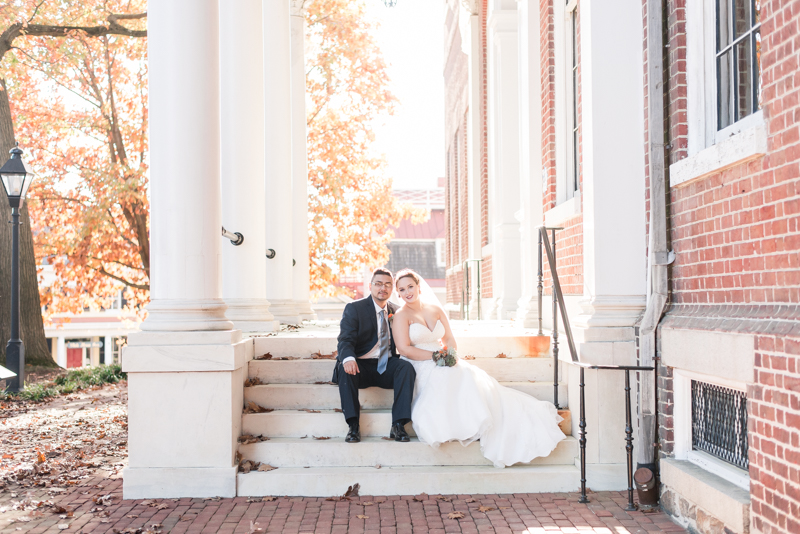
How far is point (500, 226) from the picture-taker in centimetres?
1116

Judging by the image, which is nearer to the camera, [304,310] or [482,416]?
[482,416]

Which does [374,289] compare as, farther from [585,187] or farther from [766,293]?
[766,293]

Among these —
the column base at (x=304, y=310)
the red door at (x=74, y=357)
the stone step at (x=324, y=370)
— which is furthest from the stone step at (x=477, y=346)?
the red door at (x=74, y=357)

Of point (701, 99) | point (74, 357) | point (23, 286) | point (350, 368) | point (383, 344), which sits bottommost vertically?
point (74, 357)

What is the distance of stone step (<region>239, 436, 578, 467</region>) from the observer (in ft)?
19.0

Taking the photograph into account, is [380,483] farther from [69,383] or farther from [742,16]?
[69,383]

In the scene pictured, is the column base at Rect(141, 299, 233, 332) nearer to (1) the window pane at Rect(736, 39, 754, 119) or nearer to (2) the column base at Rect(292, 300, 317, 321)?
(1) the window pane at Rect(736, 39, 754, 119)

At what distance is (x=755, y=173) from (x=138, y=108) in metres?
16.7

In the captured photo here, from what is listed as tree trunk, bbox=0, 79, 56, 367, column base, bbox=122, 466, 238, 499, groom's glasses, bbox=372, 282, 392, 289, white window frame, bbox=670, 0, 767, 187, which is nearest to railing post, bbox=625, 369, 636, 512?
white window frame, bbox=670, 0, 767, 187

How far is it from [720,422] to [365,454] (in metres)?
2.58

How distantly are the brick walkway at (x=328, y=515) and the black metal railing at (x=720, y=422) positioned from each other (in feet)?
1.90

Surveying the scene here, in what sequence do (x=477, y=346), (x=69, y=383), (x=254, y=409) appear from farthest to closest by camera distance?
(x=69, y=383) < (x=477, y=346) < (x=254, y=409)

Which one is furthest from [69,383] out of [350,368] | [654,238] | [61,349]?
[61,349]

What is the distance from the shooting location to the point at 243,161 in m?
7.80
